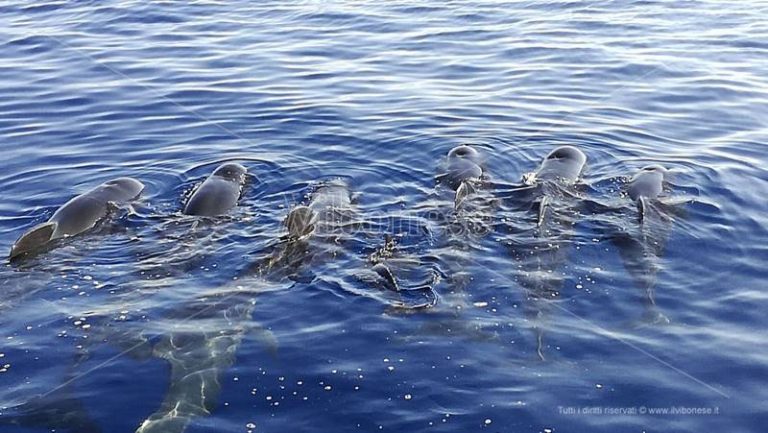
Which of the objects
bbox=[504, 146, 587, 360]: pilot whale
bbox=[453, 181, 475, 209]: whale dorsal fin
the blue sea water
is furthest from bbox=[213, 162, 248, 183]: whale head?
bbox=[504, 146, 587, 360]: pilot whale

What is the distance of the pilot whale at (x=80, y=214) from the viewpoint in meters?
10.2

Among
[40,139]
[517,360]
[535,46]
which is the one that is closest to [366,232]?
[517,360]

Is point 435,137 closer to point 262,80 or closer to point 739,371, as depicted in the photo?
point 262,80

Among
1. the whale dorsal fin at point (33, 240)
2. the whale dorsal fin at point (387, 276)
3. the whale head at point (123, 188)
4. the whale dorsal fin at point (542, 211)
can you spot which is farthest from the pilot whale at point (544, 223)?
the whale dorsal fin at point (33, 240)

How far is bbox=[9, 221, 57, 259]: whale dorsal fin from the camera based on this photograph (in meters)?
10.1

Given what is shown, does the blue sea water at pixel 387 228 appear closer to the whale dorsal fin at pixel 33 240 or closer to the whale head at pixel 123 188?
the whale dorsal fin at pixel 33 240

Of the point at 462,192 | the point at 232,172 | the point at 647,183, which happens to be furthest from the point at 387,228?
the point at 647,183

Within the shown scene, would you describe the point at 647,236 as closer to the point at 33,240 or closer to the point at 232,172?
the point at 232,172

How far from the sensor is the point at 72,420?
296 inches

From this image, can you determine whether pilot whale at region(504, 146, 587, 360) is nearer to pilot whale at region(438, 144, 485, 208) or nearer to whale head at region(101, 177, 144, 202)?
pilot whale at region(438, 144, 485, 208)

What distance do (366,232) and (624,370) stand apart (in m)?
3.76

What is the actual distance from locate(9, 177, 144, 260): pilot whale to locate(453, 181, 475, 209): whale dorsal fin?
172 inches

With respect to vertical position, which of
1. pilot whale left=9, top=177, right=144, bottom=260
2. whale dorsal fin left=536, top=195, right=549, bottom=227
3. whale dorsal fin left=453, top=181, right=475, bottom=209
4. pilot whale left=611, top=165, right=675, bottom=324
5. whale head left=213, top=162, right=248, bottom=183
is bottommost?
pilot whale left=611, top=165, right=675, bottom=324

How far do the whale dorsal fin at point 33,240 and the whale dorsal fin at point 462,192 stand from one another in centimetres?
484
